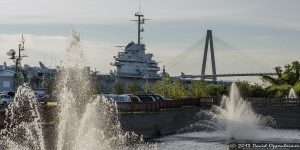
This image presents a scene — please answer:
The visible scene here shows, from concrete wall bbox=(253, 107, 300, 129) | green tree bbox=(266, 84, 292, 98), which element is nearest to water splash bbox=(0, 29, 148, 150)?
concrete wall bbox=(253, 107, 300, 129)

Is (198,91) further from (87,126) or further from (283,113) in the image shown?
(87,126)

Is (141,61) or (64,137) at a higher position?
(141,61)

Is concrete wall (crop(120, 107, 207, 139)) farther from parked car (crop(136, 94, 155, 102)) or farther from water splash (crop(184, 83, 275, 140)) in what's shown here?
parked car (crop(136, 94, 155, 102))

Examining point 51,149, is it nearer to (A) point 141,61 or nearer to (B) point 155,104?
(B) point 155,104

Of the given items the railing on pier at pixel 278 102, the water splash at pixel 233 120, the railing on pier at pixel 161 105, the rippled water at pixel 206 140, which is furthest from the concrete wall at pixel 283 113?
the rippled water at pixel 206 140

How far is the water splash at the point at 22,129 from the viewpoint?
36228 millimetres

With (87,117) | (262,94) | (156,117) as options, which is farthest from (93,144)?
(262,94)

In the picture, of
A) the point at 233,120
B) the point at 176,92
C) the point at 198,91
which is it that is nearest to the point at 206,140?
the point at 233,120

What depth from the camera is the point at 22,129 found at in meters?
39.1

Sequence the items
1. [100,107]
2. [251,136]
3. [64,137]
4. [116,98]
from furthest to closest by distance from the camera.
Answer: [116,98], [251,136], [100,107], [64,137]

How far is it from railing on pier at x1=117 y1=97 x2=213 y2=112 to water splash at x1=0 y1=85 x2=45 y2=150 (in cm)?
1361

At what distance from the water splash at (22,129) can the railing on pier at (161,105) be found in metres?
13.6

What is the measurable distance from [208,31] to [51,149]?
96815 mm

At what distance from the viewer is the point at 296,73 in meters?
112
